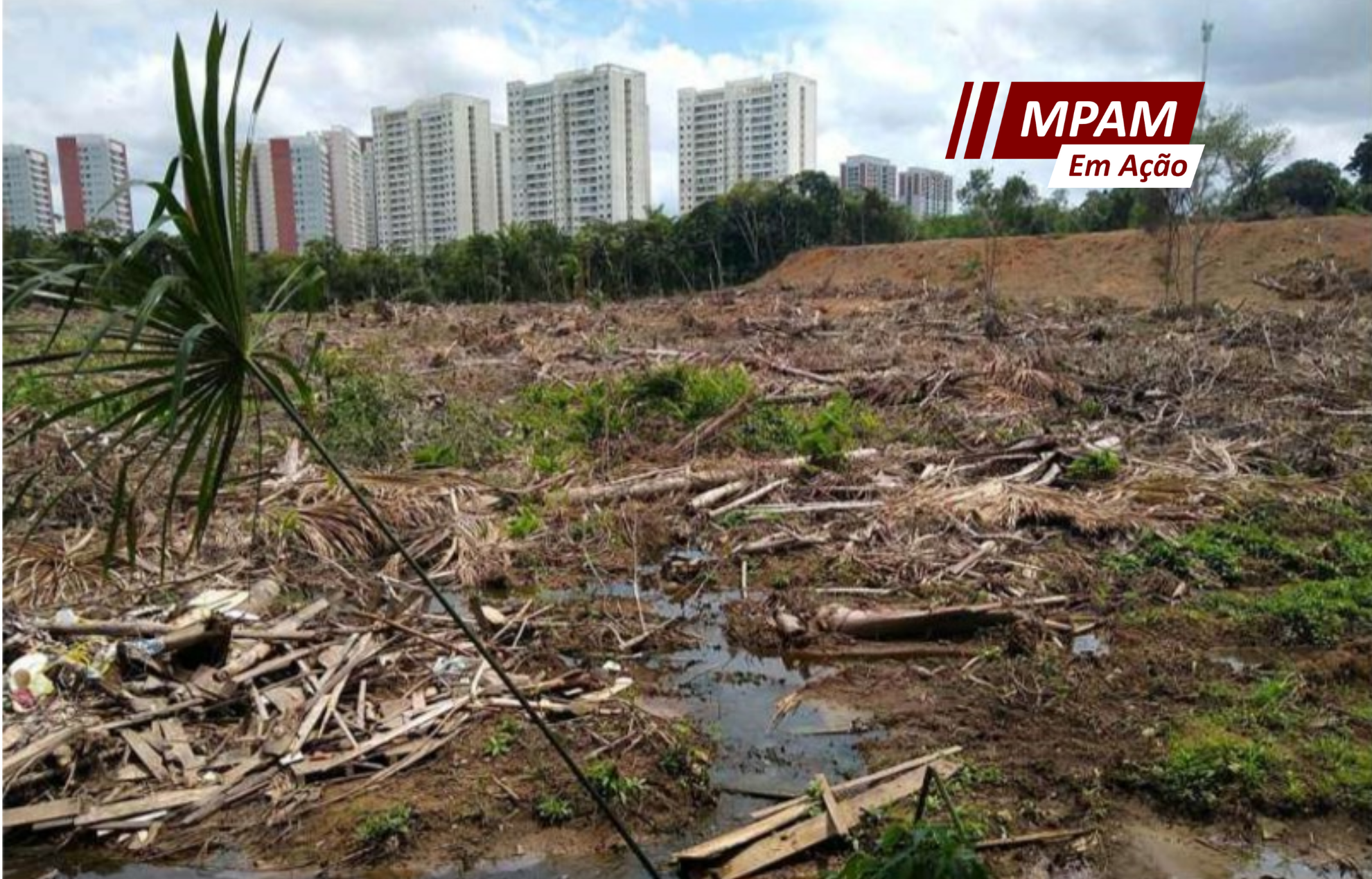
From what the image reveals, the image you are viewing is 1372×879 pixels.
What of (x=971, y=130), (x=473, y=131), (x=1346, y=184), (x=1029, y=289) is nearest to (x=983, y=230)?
(x=1029, y=289)

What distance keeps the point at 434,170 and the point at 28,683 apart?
46.3 meters

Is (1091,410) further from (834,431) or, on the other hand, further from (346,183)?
(346,183)

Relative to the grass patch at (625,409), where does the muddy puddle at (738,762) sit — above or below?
below

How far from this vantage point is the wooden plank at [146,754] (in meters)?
3.96

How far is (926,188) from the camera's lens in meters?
61.9

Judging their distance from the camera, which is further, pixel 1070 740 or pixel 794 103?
pixel 794 103

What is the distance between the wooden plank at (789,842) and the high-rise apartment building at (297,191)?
40.3 meters

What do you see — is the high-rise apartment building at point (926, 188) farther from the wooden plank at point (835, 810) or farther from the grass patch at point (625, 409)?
the wooden plank at point (835, 810)

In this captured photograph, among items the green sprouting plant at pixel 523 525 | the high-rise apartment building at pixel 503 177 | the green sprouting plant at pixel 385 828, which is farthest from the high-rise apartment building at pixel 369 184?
the green sprouting plant at pixel 385 828

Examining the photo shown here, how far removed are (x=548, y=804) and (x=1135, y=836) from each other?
2.24 meters

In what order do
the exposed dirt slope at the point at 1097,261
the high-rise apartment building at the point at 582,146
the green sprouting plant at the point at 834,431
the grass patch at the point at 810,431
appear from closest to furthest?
the green sprouting plant at the point at 834,431, the grass patch at the point at 810,431, the exposed dirt slope at the point at 1097,261, the high-rise apartment building at the point at 582,146

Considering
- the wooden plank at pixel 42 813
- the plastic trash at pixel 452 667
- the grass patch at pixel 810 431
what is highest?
the grass patch at pixel 810 431

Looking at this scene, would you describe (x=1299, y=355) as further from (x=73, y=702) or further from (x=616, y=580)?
(x=73, y=702)

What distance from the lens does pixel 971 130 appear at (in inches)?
436
